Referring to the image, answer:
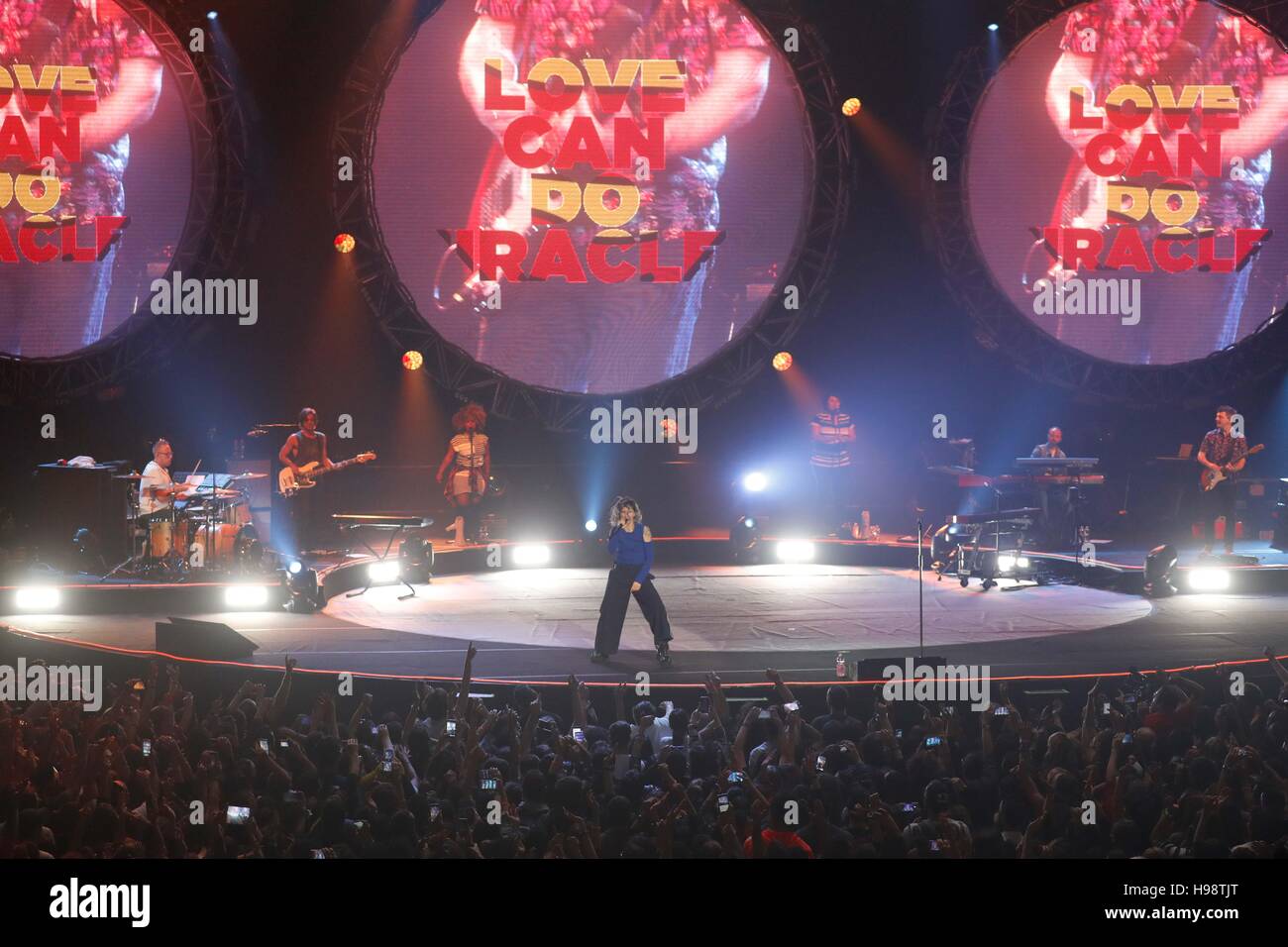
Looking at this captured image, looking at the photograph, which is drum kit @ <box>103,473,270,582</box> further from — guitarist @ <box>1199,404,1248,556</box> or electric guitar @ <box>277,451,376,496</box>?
guitarist @ <box>1199,404,1248,556</box>

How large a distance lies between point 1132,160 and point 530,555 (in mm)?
7543

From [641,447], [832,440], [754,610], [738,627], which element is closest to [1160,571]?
[754,610]

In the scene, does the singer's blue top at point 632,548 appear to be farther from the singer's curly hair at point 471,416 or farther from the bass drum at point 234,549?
the singer's curly hair at point 471,416

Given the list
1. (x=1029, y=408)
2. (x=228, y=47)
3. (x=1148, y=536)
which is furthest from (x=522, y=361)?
(x=1148, y=536)

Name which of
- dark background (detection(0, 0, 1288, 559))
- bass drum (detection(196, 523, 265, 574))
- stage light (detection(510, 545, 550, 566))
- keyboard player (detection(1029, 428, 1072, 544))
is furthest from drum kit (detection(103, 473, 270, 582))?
keyboard player (detection(1029, 428, 1072, 544))

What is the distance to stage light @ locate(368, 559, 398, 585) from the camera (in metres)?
12.7

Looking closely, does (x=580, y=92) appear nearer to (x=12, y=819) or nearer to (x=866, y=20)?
(x=866, y=20)

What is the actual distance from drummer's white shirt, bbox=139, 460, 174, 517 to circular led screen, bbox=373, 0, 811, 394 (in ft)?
11.7

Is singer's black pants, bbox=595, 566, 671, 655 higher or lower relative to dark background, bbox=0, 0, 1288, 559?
lower

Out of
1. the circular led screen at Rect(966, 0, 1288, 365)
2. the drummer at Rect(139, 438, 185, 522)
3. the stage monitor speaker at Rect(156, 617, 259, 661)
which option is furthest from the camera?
the circular led screen at Rect(966, 0, 1288, 365)

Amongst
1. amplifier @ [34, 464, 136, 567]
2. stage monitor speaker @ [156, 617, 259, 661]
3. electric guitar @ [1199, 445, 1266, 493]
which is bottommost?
stage monitor speaker @ [156, 617, 259, 661]

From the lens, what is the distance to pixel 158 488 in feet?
38.7

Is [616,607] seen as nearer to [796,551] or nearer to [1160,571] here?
[1160,571]

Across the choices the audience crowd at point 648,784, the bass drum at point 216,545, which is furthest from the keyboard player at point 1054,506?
the audience crowd at point 648,784
